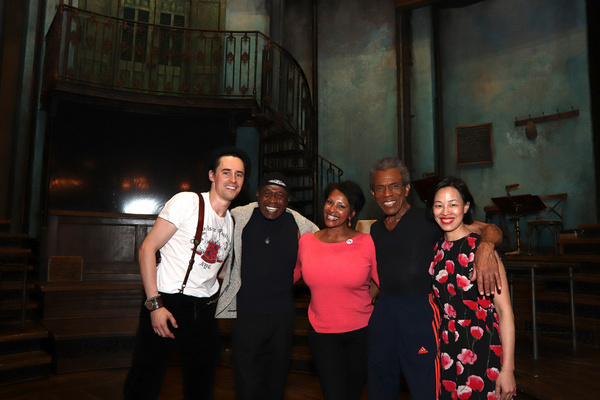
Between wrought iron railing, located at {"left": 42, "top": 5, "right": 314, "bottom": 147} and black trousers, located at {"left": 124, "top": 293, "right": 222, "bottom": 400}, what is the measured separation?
15.5ft

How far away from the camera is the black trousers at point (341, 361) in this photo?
2025 mm

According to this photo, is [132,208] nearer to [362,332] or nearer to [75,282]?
[75,282]

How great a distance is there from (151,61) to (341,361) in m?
5.52

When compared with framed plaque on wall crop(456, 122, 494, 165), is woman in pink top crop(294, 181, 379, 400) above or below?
below

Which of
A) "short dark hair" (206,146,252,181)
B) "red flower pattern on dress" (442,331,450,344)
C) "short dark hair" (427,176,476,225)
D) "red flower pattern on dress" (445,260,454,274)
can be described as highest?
"short dark hair" (206,146,252,181)

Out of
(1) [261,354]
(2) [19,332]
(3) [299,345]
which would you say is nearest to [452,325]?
(1) [261,354]

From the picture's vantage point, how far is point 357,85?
9.27 meters

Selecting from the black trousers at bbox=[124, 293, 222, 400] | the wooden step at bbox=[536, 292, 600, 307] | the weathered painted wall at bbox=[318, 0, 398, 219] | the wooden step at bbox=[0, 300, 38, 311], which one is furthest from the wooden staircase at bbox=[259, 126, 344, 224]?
the black trousers at bbox=[124, 293, 222, 400]

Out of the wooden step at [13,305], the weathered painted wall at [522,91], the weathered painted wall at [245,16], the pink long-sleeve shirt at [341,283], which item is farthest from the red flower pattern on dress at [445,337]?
the weathered painted wall at [245,16]

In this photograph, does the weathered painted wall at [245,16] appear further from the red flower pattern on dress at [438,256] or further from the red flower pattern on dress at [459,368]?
the red flower pattern on dress at [459,368]

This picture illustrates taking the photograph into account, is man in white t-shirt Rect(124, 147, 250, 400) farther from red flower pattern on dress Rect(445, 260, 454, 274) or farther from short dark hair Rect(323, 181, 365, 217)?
red flower pattern on dress Rect(445, 260, 454, 274)

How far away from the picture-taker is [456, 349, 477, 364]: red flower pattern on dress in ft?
5.97

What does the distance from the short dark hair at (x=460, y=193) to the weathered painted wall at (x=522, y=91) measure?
6.58 metres

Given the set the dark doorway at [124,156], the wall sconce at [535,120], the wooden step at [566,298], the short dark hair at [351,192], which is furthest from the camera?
the wall sconce at [535,120]
